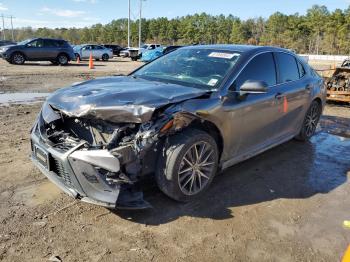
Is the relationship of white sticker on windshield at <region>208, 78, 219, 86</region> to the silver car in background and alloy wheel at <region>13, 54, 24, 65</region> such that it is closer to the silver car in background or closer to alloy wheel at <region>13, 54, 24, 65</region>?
alloy wheel at <region>13, 54, 24, 65</region>

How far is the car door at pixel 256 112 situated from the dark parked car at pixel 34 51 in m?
21.3

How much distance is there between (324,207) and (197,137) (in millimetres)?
1772

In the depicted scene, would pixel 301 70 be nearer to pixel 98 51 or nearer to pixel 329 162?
pixel 329 162

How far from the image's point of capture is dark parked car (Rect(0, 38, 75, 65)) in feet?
77.5

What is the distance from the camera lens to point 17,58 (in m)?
23.9

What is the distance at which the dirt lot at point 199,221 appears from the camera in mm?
3428

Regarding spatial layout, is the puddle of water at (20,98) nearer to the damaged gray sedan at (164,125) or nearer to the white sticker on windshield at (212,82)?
the damaged gray sedan at (164,125)

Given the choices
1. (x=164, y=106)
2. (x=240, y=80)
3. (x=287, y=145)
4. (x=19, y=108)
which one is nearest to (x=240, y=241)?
(x=164, y=106)

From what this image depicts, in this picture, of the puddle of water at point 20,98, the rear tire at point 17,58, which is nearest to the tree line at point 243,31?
the rear tire at point 17,58

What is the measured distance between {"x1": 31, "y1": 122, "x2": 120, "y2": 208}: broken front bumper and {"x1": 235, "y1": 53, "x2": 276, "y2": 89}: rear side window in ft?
6.55

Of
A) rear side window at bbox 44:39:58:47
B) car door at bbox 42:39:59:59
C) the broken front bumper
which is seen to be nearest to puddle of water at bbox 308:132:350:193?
the broken front bumper

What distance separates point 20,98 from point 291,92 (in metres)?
7.73

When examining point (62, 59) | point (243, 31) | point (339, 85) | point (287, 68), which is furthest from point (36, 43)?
point (243, 31)

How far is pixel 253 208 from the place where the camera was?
4.32 m
